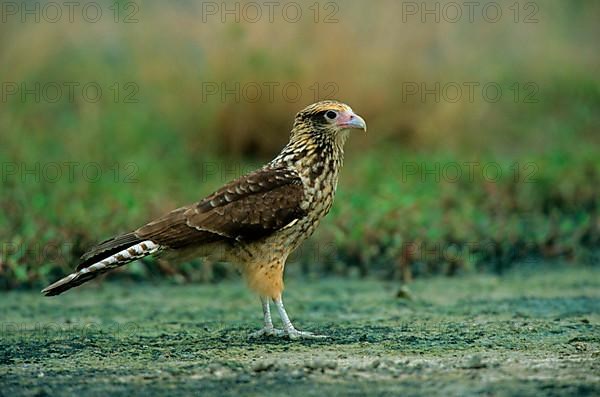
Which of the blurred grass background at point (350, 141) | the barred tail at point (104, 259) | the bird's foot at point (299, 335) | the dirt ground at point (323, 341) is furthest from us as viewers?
the blurred grass background at point (350, 141)

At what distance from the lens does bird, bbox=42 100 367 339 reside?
20.5ft

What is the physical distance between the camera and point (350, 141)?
12258mm

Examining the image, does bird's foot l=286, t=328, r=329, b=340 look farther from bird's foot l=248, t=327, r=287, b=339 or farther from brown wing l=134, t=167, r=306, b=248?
brown wing l=134, t=167, r=306, b=248

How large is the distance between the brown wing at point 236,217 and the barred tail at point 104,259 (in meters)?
0.09

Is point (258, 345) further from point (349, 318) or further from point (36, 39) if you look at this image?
point (36, 39)

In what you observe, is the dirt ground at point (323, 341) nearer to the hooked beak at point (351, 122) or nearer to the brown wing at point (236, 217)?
the brown wing at point (236, 217)

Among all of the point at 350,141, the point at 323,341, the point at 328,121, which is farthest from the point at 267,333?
the point at 350,141

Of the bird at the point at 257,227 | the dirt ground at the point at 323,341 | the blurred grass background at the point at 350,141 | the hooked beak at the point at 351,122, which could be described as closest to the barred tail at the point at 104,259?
the bird at the point at 257,227

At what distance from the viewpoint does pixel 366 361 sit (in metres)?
5.37

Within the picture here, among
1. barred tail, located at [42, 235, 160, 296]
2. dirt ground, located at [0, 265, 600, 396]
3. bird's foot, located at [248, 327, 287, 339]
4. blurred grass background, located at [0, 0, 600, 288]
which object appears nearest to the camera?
dirt ground, located at [0, 265, 600, 396]

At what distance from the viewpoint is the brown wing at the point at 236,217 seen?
6.29 meters

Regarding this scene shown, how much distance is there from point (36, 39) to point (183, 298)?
20.6 ft

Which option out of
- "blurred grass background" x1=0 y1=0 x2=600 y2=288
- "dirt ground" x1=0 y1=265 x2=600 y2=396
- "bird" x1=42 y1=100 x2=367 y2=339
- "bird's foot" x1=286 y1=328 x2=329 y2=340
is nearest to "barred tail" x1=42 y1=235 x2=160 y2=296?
"bird" x1=42 y1=100 x2=367 y2=339

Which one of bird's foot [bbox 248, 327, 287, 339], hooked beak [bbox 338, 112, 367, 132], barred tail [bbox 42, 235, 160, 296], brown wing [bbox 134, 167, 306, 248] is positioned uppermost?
hooked beak [bbox 338, 112, 367, 132]
